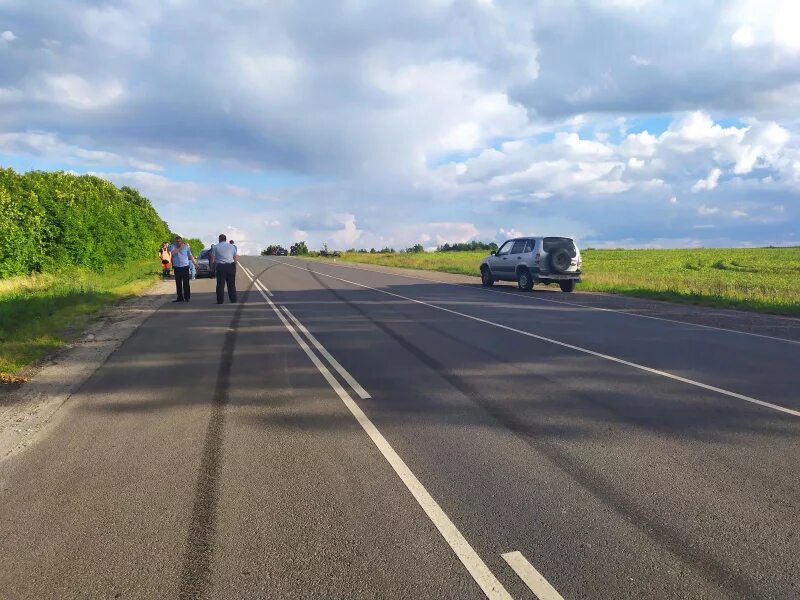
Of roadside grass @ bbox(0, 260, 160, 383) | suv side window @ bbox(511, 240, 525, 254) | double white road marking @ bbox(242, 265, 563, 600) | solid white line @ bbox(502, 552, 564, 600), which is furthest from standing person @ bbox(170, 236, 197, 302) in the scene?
solid white line @ bbox(502, 552, 564, 600)

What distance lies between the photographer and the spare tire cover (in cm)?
2252

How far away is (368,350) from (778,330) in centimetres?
897

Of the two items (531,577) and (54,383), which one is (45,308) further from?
(531,577)

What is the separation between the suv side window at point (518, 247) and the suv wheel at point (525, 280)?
80 cm

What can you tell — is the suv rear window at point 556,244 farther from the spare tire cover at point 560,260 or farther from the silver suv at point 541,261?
the spare tire cover at point 560,260

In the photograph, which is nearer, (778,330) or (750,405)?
(750,405)

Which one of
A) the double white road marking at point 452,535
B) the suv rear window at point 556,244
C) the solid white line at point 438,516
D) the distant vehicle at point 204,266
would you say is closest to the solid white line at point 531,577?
the double white road marking at point 452,535

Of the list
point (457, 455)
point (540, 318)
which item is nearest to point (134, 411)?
point (457, 455)

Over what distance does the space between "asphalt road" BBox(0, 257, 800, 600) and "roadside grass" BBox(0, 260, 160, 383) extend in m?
1.98

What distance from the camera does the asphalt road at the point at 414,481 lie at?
345 cm

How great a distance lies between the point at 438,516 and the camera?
4.10m

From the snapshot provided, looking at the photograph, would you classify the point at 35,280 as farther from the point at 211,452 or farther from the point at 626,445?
the point at 626,445

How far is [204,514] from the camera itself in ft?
13.8

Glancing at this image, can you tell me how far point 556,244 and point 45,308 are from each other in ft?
53.7
